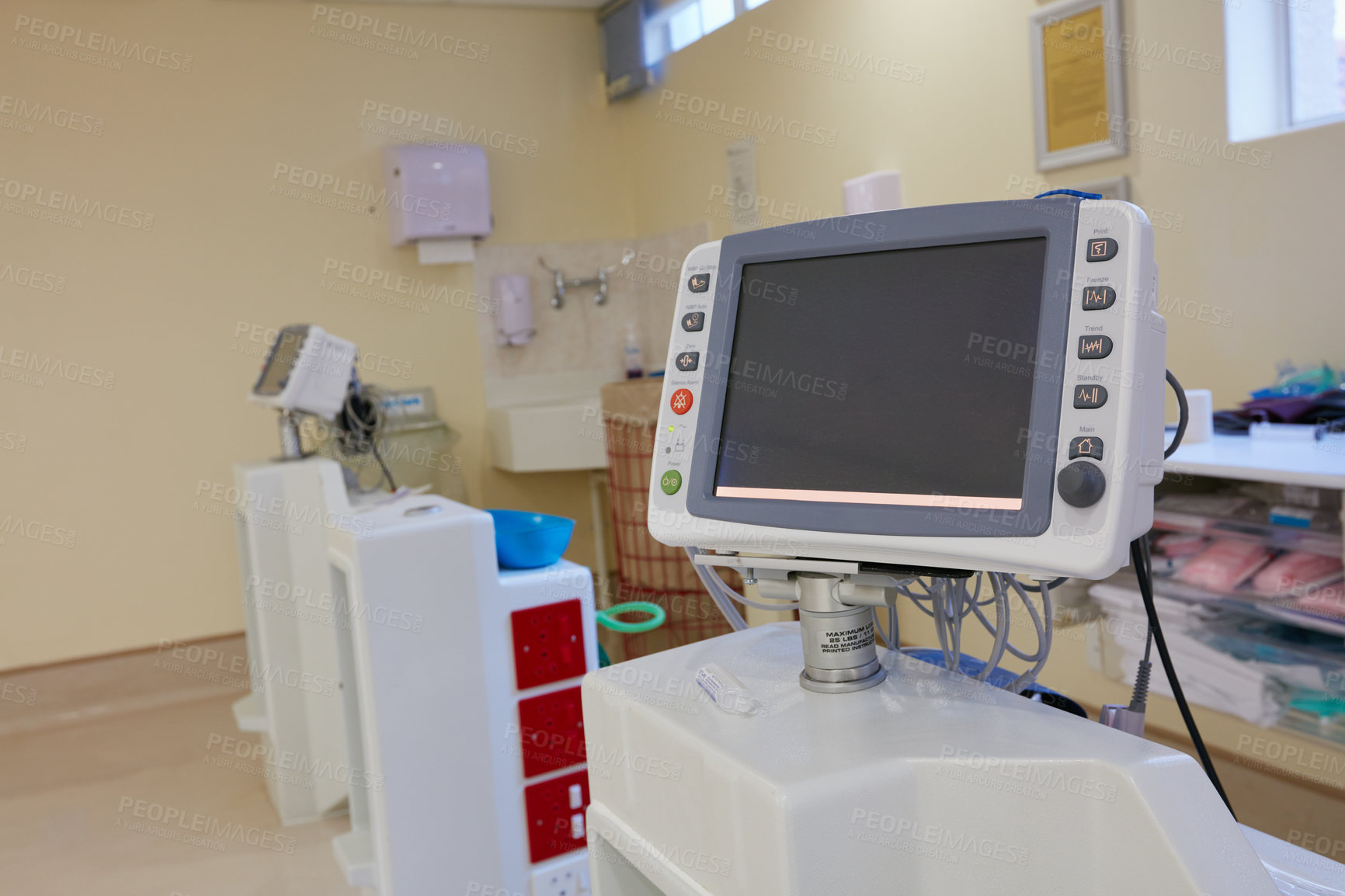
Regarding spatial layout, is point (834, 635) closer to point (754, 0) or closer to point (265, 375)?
point (265, 375)

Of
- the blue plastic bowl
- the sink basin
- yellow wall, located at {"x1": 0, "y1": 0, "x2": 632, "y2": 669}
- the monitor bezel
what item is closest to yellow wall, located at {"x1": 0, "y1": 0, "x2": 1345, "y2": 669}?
yellow wall, located at {"x1": 0, "y1": 0, "x2": 632, "y2": 669}

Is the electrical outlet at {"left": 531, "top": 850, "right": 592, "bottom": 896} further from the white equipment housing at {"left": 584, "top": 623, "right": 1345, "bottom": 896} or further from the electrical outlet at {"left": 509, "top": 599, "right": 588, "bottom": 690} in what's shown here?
the white equipment housing at {"left": 584, "top": 623, "right": 1345, "bottom": 896}

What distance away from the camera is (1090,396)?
24.3 inches

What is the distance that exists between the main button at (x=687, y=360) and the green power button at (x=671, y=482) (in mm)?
81

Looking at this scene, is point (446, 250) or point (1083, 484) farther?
point (446, 250)

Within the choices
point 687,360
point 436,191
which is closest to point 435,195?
point 436,191

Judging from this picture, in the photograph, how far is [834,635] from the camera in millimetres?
749

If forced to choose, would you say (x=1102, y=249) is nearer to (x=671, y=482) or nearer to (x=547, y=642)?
(x=671, y=482)

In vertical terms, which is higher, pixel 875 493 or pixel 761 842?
pixel 875 493

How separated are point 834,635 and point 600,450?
3183mm

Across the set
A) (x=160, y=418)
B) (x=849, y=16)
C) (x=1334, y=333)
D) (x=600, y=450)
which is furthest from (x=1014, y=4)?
(x=160, y=418)

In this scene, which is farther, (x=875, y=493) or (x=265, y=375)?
(x=265, y=375)

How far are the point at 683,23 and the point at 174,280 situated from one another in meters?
2.14

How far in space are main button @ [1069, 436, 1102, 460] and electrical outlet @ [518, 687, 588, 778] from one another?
1.36 meters
